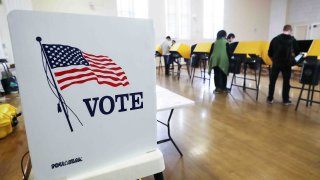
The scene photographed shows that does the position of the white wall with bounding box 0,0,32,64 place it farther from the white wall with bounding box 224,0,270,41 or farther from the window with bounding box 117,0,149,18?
the white wall with bounding box 224,0,270,41

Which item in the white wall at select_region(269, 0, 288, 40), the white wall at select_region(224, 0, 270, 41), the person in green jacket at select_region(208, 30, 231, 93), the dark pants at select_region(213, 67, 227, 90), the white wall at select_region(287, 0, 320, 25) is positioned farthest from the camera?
the white wall at select_region(269, 0, 288, 40)

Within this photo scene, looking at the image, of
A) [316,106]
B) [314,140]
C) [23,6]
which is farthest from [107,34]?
[23,6]

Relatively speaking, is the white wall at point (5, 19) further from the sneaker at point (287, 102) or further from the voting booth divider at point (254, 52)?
the sneaker at point (287, 102)

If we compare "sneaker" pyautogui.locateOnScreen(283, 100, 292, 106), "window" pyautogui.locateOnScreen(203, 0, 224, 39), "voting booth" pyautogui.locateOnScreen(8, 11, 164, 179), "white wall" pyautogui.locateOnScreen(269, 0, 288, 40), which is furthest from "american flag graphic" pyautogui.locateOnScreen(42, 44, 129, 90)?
"white wall" pyautogui.locateOnScreen(269, 0, 288, 40)

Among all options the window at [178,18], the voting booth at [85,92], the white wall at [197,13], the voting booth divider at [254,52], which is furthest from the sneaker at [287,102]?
the window at [178,18]

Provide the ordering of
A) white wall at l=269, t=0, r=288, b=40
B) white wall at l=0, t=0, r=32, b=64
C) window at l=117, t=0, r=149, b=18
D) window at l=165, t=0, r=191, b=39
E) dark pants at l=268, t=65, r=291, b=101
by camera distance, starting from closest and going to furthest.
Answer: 1. dark pants at l=268, t=65, r=291, b=101
2. white wall at l=0, t=0, r=32, b=64
3. window at l=117, t=0, r=149, b=18
4. window at l=165, t=0, r=191, b=39
5. white wall at l=269, t=0, r=288, b=40

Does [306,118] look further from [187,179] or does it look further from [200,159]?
[187,179]

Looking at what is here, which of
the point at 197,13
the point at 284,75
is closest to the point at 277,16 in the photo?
the point at 197,13

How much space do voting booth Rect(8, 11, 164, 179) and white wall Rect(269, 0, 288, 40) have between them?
12938 mm

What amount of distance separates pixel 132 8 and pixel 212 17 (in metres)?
4.25

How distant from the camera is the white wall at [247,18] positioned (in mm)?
10344

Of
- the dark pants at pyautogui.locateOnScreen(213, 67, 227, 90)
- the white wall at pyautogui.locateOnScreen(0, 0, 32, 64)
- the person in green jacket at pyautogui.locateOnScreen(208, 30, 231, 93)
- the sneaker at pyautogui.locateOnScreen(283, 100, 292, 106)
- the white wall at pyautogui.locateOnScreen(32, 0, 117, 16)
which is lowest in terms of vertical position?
the sneaker at pyautogui.locateOnScreen(283, 100, 292, 106)

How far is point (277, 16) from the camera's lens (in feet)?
36.8

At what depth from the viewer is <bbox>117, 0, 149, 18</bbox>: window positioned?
7.96 metres
